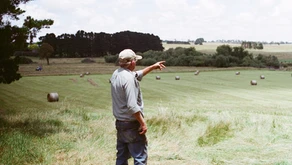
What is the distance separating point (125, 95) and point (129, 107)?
20cm

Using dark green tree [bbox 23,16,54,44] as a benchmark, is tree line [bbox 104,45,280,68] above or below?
below

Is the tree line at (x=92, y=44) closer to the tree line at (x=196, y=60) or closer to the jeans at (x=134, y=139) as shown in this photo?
the tree line at (x=196, y=60)

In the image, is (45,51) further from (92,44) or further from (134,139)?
(134,139)

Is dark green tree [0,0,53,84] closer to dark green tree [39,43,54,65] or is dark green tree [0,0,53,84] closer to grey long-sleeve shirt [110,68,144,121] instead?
grey long-sleeve shirt [110,68,144,121]

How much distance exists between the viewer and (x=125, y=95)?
4.57m

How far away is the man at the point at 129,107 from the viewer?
4.48 metres

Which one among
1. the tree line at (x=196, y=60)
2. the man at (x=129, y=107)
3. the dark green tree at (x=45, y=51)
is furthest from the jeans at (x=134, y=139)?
the dark green tree at (x=45, y=51)

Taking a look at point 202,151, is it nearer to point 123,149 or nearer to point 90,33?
point 123,149

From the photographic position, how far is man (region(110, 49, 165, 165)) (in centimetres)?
448

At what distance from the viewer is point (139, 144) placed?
474 cm

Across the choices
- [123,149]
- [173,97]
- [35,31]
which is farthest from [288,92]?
[123,149]

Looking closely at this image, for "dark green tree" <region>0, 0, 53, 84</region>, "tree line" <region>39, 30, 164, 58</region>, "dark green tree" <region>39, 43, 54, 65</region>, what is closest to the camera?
"dark green tree" <region>0, 0, 53, 84</region>

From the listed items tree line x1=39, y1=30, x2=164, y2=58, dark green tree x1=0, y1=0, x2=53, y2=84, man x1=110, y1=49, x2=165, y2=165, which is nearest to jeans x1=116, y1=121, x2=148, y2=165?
man x1=110, y1=49, x2=165, y2=165

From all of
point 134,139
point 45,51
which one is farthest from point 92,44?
point 134,139
